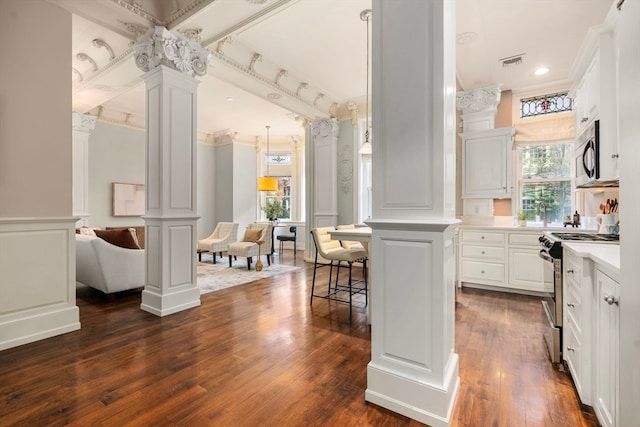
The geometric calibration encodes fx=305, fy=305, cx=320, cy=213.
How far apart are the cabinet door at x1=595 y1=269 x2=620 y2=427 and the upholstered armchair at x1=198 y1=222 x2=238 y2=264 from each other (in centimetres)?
567

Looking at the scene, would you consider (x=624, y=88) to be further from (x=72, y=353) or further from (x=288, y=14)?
(x=72, y=353)

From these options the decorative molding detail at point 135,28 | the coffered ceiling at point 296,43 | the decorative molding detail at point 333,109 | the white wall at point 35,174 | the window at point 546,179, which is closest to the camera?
A: the white wall at point 35,174

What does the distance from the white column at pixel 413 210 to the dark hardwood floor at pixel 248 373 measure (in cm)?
21

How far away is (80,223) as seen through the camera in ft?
19.3

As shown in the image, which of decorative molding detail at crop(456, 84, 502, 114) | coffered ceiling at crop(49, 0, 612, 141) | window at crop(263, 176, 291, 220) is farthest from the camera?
window at crop(263, 176, 291, 220)

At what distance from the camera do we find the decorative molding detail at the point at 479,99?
14.5 feet

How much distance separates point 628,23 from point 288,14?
125 inches

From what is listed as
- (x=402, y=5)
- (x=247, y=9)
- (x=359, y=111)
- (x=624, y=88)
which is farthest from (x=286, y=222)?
(x=624, y=88)

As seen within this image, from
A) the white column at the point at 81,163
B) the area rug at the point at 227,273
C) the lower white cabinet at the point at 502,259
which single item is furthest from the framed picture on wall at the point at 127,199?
the lower white cabinet at the point at 502,259

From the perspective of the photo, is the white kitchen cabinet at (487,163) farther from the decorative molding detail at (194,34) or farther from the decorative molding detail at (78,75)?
the decorative molding detail at (78,75)

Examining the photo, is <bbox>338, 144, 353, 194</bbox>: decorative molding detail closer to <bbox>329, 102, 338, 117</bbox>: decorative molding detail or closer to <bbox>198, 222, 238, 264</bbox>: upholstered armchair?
<bbox>329, 102, 338, 117</bbox>: decorative molding detail

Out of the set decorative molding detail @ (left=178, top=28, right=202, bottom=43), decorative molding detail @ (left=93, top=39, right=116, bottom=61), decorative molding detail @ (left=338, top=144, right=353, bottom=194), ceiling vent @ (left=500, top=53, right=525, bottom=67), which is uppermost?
A: decorative molding detail @ (left=93, top=39, right=116, bottom=61)

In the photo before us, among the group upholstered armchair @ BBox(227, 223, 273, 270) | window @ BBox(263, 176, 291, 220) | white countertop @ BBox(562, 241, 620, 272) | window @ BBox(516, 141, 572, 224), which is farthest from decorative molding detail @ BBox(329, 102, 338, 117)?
white countertop @ BBox(562, 241, 620, 272)

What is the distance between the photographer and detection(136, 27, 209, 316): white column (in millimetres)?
3205
